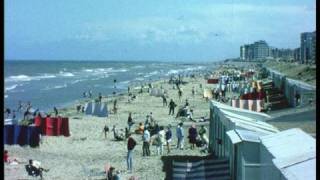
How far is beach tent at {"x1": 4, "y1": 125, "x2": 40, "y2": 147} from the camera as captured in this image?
16.6m

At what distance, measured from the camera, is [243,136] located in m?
10.5

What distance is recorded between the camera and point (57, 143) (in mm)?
22016

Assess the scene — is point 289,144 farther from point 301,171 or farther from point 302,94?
point 302,94

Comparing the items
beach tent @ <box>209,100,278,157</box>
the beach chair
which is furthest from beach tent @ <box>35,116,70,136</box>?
beach tent @ <box>209,100,278,157</box>

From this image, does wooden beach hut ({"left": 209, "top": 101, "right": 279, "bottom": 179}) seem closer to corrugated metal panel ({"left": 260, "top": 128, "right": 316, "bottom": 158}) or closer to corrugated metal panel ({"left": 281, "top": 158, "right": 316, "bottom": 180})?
corrugated metal panel ({"left": 260, "top": 128, "right": 316, "bottom": 158})

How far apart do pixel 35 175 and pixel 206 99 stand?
28736 mm

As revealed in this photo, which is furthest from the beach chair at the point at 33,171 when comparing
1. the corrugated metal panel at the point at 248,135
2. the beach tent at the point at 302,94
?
the beach tent at the point at 302,94

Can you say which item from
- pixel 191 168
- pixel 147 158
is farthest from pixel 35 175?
pixel 191 168

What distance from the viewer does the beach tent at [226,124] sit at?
1238cm

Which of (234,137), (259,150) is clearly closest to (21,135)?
(234,137)

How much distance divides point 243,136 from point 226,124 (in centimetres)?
257

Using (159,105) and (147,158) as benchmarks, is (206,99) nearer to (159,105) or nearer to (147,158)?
(159,105)

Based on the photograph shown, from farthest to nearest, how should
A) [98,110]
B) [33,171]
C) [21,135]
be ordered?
1. [98,110]
2. [21,135]
3. [33,171]

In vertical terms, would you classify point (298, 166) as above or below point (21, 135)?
above
